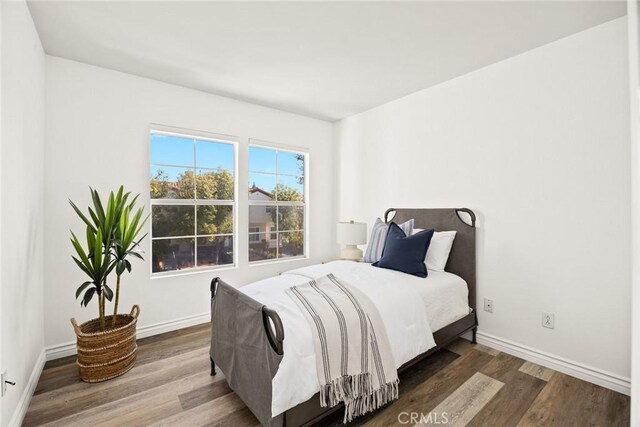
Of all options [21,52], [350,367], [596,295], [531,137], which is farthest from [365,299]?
[21,52]

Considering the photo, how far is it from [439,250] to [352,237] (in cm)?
107

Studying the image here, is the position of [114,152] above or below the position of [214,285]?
above

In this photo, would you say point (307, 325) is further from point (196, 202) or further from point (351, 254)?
point (196, 202)

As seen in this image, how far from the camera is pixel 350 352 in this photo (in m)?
1.71

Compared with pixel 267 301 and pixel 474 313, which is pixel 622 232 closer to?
pixel 474 313

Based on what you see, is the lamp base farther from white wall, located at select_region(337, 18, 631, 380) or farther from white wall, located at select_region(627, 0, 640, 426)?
white wall, located at select_region(627, 0, 640, 426)

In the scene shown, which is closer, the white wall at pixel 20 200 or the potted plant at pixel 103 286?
the white wall at pixel 20 200

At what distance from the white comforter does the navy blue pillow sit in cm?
9

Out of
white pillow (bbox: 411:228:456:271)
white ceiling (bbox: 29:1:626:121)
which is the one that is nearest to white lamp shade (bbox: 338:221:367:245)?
white pillow (bbox: 411:228:456:271)

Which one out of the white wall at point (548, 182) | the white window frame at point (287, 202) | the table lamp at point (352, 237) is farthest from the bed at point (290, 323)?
the white window frame at point (287, 202)

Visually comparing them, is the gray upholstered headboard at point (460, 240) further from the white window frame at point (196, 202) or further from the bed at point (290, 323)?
the white window frame at point (196, 202)

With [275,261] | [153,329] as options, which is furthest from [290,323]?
[275,261]

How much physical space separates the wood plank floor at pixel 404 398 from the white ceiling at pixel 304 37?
2.62 meters

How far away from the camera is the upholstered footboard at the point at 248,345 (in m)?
1.54
